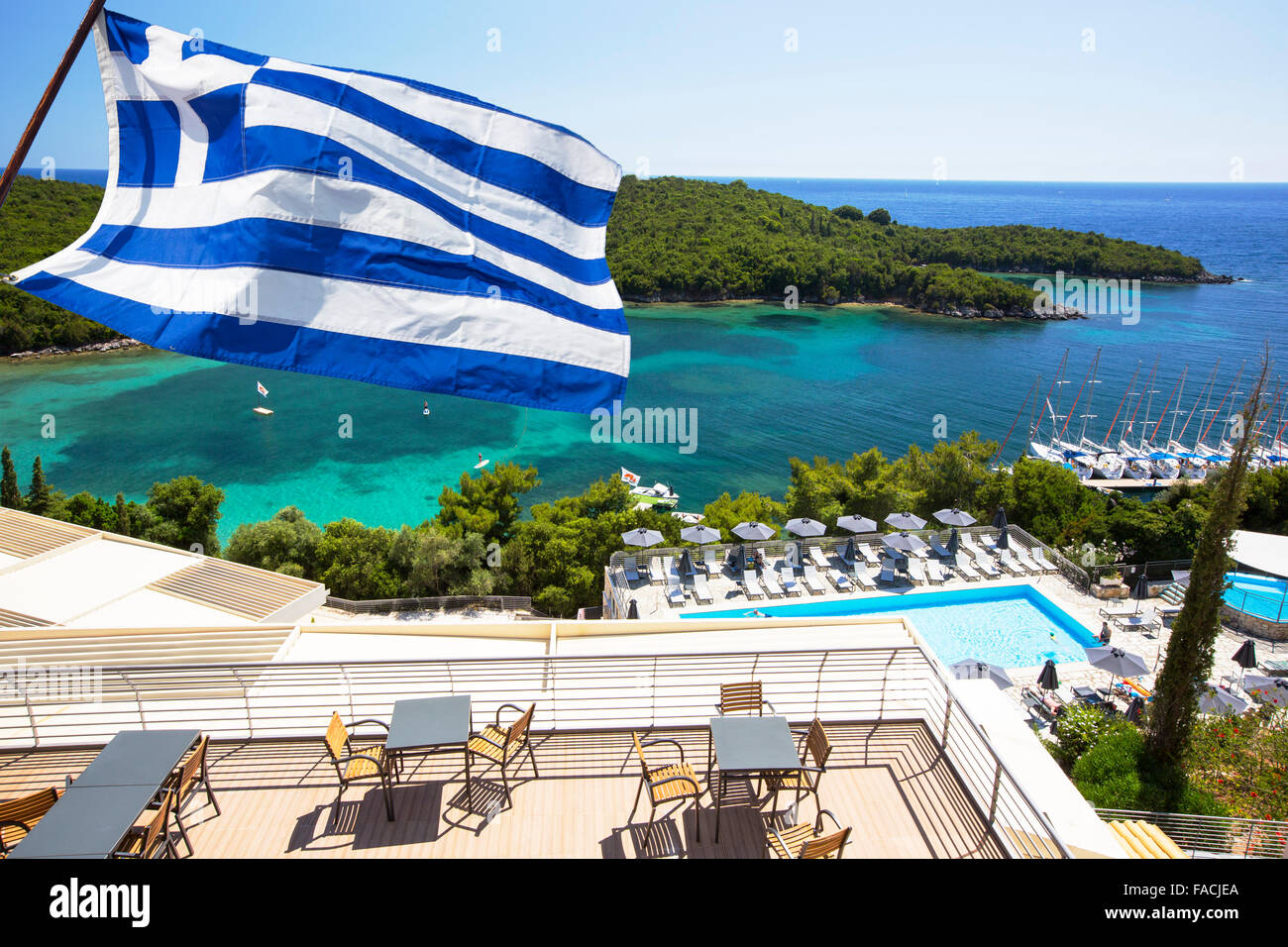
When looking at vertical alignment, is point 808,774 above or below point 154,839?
below

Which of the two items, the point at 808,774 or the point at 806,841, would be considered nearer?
the point at 806,841

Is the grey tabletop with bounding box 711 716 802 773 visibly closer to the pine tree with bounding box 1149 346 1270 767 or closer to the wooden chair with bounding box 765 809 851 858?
the wooden chair with bounding box 765 809 851 858

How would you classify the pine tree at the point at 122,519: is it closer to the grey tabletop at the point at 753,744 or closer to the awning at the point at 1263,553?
the grey tabletop at the point at 753,744

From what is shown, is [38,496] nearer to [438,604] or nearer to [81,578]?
[81,578]

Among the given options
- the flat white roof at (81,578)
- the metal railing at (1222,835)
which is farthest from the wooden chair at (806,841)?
the flat white roof at (81,578)

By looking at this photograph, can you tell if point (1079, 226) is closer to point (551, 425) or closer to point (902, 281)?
point (902, 281)

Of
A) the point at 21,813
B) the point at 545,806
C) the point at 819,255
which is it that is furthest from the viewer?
the point at 819,255

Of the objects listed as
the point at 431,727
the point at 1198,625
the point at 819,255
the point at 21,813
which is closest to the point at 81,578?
the point at 21,813
